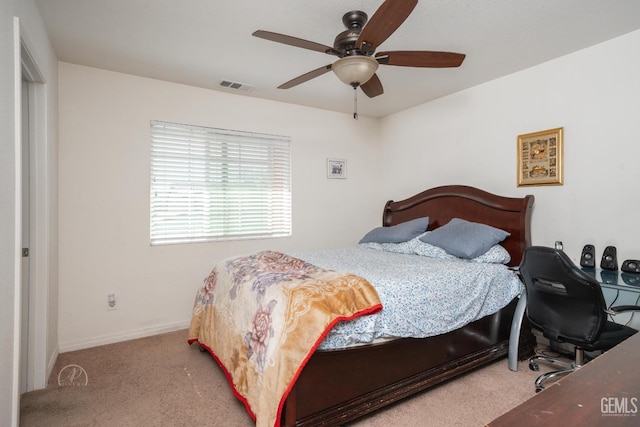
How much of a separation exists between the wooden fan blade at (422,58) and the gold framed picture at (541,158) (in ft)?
4.50


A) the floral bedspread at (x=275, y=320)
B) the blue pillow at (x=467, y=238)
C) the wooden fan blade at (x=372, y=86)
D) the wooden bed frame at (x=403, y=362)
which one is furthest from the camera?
the blue pillow at (x=467, y=238)

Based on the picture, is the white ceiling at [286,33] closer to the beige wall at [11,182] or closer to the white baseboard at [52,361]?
the beige wall at [11,182]

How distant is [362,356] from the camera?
1.91 meters

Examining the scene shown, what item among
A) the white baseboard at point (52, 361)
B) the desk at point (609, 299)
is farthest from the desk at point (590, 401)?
the white baseboard at point (52, 361)

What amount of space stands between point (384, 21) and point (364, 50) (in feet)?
1.03

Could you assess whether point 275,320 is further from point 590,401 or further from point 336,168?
point 336,168

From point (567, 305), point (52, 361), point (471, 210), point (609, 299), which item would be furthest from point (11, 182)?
point (609, 299)

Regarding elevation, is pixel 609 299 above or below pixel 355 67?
below

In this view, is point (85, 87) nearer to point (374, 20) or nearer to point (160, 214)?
point (160, 214)

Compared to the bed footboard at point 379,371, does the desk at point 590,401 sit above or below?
above

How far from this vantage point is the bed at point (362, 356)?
172 cm

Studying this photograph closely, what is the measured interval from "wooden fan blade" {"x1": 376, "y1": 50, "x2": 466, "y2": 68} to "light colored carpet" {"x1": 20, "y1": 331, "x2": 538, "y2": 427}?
7.03 feet

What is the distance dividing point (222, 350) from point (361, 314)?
1.11 meters

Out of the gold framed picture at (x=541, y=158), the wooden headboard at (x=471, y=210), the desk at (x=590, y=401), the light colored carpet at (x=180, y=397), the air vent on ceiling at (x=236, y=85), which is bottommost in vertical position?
the light colored carpet at (x=180, y=397)
